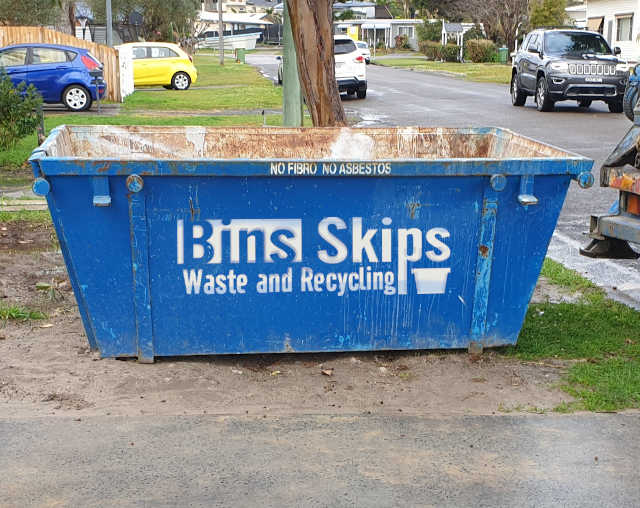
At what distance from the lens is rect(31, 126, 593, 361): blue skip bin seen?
4992 millimetres

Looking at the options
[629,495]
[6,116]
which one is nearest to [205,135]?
[629,495]

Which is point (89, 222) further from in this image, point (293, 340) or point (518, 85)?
point (518, 85)

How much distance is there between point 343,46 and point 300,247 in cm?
2242

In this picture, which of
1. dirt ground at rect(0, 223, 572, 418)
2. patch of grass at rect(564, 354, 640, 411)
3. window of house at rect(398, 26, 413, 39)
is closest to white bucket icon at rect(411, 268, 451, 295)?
dirt ground at rect(0, 223, 572, 418)

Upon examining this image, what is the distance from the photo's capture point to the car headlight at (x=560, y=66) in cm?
2152

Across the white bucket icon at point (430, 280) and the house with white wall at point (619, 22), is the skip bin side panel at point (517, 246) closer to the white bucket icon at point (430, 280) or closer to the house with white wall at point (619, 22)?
the white bucket icon at point (430, 280)

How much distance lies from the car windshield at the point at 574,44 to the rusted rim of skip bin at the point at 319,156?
16805 millimetres

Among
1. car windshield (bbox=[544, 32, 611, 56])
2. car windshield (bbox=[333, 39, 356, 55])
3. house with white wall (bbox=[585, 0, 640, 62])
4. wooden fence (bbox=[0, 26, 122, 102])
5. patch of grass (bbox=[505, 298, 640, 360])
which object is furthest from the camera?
house with white wall (bbox=[585, 0, 640, 62])

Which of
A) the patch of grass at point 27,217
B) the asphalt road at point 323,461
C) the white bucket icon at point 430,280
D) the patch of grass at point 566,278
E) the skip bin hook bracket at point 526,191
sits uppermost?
the skip bin hook bracket at point 526,191

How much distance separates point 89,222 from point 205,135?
1898 millimetres

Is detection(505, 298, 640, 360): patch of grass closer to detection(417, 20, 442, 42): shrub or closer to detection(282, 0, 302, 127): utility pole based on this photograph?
detection(282, 0, 302, 127): utility pole

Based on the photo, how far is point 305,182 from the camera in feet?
16.6

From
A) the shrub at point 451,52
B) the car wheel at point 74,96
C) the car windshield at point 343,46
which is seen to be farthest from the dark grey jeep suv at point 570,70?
the shrub at point 451,52

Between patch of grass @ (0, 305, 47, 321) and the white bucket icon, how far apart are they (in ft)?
8.72
